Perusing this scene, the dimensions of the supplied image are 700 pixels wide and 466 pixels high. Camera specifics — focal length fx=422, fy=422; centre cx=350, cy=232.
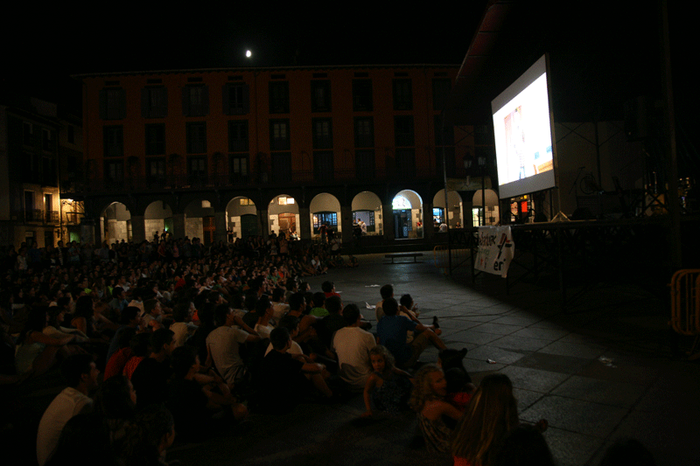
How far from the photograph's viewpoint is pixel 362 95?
3158 centimetres

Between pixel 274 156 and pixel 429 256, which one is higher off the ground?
pixel 274 156

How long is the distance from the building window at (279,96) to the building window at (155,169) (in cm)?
886

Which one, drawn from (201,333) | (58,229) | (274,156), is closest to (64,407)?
(201,333)

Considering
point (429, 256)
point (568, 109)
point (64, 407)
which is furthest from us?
point (429, 256)

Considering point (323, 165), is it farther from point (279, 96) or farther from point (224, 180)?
point (224, 180)

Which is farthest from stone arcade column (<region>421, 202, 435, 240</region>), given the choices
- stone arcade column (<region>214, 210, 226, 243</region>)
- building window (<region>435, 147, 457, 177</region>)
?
stone arcade column (<region>214, 210, 226, 243</region>)

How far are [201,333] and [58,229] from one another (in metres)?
34.0

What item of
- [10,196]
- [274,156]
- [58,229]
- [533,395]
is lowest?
[533,395]

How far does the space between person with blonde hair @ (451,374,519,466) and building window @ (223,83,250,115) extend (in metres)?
31.4

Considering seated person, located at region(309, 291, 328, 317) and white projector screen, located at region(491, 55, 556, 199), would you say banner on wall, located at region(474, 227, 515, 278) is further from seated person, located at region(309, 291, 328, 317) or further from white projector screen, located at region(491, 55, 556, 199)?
seated person, located at region(309, 291, 328, 317)

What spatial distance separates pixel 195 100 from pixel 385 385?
31.1 meters

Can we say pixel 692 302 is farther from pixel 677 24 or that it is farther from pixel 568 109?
pixel 568 109

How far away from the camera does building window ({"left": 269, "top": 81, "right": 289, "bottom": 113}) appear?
102ft

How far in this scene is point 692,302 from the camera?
522cm
